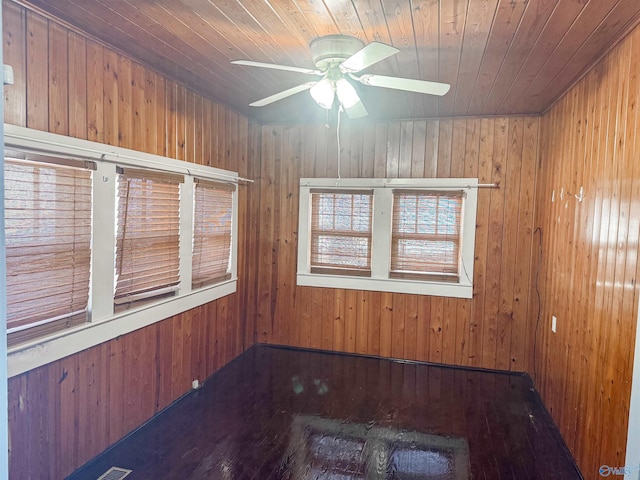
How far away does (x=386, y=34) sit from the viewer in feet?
7.37

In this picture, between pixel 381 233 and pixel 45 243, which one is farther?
pixel 381 233

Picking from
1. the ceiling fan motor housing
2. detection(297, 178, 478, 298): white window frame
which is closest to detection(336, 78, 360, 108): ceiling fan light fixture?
the ceiling fan motor housing

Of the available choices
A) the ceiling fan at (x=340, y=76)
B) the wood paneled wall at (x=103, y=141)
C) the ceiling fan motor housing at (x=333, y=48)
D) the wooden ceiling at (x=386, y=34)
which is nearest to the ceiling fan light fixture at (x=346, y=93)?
the ceiling fan at (x=340, y=76)

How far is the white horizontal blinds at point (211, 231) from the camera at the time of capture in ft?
11.5

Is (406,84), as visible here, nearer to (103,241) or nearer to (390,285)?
(103,241)

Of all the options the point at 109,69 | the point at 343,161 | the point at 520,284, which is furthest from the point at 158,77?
the point at 520,284

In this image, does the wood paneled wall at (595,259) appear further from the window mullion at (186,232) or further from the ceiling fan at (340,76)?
the window mullion at (186,232)

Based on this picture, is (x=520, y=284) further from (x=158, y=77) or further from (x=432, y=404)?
(x=158, y=77)

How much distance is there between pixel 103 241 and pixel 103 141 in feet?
2.00

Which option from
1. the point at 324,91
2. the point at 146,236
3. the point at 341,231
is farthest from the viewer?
the point at 341,231

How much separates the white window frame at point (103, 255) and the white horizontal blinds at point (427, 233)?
6.59ft

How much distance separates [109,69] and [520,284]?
3.81 meters

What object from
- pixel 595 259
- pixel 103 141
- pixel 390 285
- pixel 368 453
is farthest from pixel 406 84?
pixel 390 285

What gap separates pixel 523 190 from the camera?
3916mm
